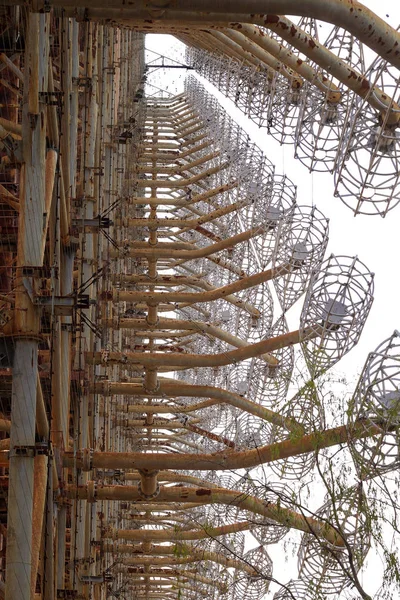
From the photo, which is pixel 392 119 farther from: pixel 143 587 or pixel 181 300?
pixel 143 587

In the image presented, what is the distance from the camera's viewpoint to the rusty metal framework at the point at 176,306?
1130cm

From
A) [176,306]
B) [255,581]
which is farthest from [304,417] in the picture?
[176,306]

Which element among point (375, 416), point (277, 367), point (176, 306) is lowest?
point (375, 416)

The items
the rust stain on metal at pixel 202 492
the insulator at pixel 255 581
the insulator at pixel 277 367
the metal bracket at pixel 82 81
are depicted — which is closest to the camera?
the metal bracket at pixel 82 81

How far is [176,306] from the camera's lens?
31422mm

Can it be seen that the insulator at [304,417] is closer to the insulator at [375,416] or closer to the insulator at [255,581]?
the insulator at [375,416]

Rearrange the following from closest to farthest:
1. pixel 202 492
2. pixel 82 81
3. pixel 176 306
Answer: pixel 202 492, pixel 82 81, pixel 176 306

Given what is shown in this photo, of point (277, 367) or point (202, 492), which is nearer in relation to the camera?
point (202, 492)

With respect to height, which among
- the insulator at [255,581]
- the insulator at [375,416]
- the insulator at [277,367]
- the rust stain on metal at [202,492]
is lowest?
the insulator at [375,416]

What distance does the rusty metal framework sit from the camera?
11.3 m

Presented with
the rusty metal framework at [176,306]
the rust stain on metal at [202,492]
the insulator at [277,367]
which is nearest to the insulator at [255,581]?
the rusty metal framework at [176,306]

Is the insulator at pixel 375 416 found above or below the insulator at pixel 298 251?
below

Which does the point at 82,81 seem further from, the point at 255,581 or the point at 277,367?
the point at 255,581

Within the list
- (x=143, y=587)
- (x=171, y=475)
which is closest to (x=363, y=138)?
(x=171, y=475)
